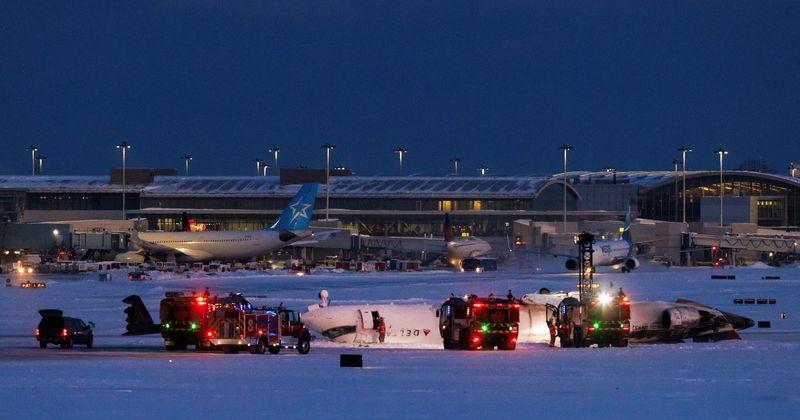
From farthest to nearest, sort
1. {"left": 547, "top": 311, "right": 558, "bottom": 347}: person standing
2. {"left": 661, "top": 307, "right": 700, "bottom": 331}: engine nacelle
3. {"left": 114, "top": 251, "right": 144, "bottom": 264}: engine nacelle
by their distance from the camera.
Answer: {"left": 114, "top": 251, "right": 144, "bottom": 264}: engine nacelle, {"left": 661, "top": 307, "right": 700, "bottom": 331}: engine nacelle, {"left": 547, "top": 311, "right": 558, "bottom": 347}: person standing

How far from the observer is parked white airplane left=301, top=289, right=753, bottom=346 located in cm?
4344

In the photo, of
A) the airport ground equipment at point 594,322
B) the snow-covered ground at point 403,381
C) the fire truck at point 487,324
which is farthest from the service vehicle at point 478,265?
the fire truck at point 487,324

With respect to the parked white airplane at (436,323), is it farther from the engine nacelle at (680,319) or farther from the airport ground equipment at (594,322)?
the airport ground equipment at (594,322)

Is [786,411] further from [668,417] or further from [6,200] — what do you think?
[6,200]

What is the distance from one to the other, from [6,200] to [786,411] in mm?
110450

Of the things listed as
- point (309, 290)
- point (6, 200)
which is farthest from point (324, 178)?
point (309, 290)

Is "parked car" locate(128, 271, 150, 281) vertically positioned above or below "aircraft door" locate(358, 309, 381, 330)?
above

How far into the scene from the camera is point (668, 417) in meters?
21.5

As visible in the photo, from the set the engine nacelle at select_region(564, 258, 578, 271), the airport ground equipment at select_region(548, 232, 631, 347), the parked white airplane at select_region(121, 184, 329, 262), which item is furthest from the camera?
the parked white airplane at select_region(121, 184, 329, 262)

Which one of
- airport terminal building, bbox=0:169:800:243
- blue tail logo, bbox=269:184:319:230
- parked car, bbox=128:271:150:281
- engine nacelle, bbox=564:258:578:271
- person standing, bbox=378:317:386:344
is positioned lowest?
person standing, bbox=378:317:386:344

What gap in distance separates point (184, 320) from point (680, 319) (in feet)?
56.7

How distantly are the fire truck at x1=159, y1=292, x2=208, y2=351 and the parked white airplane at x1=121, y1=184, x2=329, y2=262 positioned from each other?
229 feet

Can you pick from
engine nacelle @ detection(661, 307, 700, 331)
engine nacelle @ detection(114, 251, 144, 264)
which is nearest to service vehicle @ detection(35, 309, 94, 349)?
engine nacelle @ detection(661, 307, 700, 331)

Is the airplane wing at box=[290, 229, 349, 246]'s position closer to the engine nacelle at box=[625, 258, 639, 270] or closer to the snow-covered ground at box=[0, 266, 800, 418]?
the engine nacelle at box=[625, 258, 639, 270]
